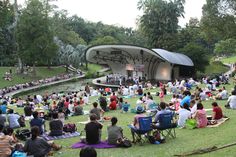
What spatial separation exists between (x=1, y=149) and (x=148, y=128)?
3985mm

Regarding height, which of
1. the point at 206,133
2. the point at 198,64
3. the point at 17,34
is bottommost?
the point at 206,133

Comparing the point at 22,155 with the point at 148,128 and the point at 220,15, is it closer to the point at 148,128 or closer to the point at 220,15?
the point at 148,128

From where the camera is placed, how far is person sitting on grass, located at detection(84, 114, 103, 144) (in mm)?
10203

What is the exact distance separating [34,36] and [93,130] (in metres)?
43.5

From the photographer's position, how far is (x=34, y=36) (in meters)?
51.6

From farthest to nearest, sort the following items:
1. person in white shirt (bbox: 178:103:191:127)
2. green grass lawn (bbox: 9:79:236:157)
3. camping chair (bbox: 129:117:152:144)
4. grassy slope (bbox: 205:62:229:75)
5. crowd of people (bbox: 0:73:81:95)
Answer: grassy slope (bbox: 205:62:229:75) → crowd of people (bbox: 0:73:81:95) → person in white shirt (bbox: 178:103:191:127) → camping chair (bbox: 129:117:152:144) → green grass lawn (bbox: 9:79:236:157)

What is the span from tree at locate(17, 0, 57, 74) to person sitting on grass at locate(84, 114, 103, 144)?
42297 millimetres

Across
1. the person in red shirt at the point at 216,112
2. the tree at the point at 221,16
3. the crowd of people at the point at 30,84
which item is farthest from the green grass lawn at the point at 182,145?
the tree at the point at 221,16

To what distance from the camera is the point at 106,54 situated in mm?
54406

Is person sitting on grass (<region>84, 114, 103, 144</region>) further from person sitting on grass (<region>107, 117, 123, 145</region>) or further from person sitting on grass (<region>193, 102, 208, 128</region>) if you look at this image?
person sitting on grass (<region>193, 102, 208, 128</region>)

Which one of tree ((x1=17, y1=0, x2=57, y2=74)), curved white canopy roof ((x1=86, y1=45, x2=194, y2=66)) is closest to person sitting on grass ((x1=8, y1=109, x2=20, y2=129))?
curved white canopy roof ((x1=86, y1=45, x2=194, y2=66))

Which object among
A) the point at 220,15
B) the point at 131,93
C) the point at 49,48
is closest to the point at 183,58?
the point at 220,15

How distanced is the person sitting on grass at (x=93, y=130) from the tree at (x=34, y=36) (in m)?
42.3

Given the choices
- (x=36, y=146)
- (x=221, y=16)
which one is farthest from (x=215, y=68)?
(x=36, y=146)
